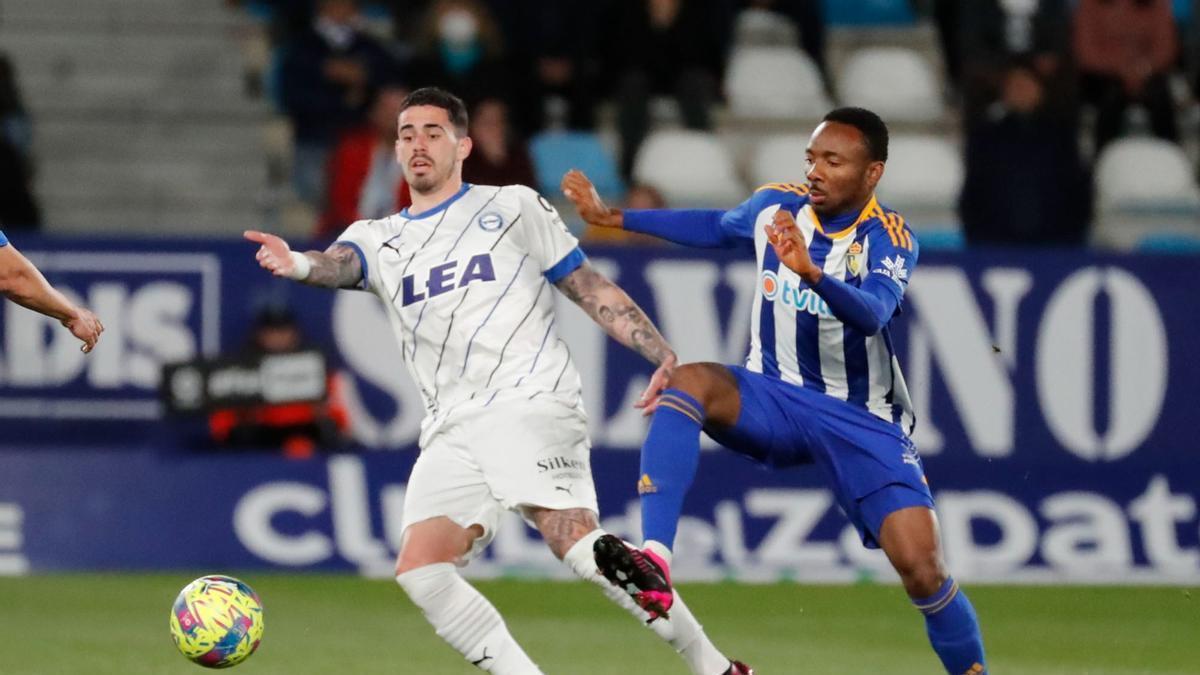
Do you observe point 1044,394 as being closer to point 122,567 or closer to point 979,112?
point 979,112

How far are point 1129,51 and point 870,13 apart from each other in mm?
1871

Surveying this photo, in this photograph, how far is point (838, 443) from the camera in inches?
291

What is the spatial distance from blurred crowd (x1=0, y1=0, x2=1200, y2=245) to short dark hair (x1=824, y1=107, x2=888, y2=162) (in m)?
5.49

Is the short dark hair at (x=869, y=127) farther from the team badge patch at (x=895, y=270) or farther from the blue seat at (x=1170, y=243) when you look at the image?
the blue seat at (x=1170, y=243)

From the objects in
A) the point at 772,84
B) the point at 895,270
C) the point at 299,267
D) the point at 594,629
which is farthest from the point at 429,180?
the point at 772,84

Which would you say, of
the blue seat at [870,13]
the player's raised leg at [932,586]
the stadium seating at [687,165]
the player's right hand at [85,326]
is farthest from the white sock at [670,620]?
the blue seat at [870,13]

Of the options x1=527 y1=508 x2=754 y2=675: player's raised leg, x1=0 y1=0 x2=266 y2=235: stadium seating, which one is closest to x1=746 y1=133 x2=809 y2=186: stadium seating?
x1=0 y1=0 x2=266 y2=235: stadium seating

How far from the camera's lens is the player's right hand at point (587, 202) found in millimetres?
7527

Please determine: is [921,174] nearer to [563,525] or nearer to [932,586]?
[932,586]

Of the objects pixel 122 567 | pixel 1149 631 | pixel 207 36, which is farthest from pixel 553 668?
pixel 207 36

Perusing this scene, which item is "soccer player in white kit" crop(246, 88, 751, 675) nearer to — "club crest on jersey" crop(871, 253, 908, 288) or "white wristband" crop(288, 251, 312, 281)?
"white wristband" crop(288, 251, 312, 281)

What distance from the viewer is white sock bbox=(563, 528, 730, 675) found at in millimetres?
6875

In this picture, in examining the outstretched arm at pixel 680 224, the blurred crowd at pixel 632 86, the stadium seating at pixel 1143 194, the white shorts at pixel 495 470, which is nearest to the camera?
the white shorts at pixel 495 470

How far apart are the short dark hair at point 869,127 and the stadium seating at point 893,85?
8.12 m
